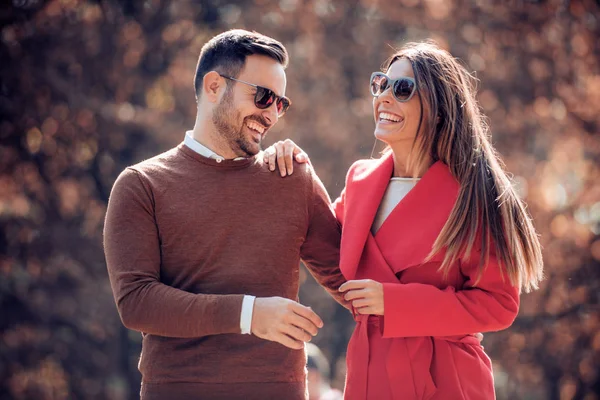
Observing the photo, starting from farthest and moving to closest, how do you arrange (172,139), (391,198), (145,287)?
(172,139) → (391,198) → (145,287)

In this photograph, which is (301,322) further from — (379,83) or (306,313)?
(379,83)

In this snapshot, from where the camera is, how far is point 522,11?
9.59m

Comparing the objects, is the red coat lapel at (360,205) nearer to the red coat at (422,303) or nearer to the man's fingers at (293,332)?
the red coat at (422,303)

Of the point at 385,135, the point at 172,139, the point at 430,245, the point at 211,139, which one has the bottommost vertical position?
the point at 172,139

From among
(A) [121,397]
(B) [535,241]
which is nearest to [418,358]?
(B) [535,241]

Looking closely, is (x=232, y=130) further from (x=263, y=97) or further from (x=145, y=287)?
(x=145, y=287)

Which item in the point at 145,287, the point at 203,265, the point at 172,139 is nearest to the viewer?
the point at 145,287

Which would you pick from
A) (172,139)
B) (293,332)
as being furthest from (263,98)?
(172,139)

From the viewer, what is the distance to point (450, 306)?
251cm

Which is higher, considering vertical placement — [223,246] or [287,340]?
[223,246]

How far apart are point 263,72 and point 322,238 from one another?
710mm

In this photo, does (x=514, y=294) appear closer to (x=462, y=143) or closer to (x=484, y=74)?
(x=462, y=143)

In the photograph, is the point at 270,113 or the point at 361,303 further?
the point at 270,113

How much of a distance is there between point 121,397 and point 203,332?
24.1 ft
